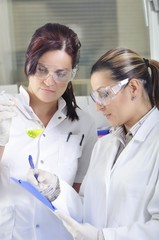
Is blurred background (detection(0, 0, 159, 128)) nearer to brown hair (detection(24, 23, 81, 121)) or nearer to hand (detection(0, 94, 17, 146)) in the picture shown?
brown hair (detection(24, 23, 81, 121))

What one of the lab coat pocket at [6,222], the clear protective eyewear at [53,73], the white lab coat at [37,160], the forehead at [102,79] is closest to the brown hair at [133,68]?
the forehead at [102,79]

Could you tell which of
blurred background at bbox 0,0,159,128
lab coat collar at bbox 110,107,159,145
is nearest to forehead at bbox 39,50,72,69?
lab coat collar at bbox 110,107,159,145

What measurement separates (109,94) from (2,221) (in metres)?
0.67

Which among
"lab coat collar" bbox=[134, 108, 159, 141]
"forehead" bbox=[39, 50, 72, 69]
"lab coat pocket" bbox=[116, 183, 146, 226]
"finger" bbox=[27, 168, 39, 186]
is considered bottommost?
"lab coat pocket" bbox=[116, 183, 146, 226]

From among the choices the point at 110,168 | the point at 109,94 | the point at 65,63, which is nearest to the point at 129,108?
the point at 109,94

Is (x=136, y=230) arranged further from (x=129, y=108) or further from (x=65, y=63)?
(x=65, y=63)

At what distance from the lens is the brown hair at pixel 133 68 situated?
1.08 metres

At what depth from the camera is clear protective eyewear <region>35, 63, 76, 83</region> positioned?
1.30m

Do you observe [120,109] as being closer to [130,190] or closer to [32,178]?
[130,190]

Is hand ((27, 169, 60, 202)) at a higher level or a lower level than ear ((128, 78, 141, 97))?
lower

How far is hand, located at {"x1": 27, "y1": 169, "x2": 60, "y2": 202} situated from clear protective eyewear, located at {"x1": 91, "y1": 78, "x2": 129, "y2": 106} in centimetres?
34

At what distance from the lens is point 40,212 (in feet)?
4.11

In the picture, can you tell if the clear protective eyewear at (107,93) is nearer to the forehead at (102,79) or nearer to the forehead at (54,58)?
the forehead at (102,79)

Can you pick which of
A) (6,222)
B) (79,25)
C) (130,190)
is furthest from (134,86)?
→ (79,25)
